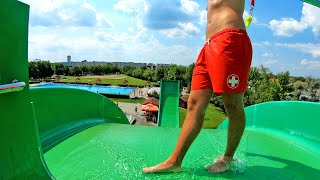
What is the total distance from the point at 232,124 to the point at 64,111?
2580mm

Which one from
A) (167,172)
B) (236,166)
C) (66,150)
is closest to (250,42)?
(236,166)

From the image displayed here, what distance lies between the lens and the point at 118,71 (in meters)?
128

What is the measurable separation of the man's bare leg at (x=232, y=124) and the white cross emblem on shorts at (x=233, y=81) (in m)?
0.09

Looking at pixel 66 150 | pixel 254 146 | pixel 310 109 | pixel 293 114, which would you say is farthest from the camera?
pixel 293 114

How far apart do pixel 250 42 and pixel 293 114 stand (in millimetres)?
2177

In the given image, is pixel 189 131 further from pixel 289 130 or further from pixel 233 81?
pixel 289 130

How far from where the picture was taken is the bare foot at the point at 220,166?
249cm

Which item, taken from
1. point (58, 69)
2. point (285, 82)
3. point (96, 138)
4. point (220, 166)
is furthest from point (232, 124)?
point (58, 69)

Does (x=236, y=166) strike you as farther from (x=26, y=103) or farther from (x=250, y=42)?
(x=26, y=103)

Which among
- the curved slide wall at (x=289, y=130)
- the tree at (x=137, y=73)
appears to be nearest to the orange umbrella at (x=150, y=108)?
the curved slide wall at (x=289, y=130)

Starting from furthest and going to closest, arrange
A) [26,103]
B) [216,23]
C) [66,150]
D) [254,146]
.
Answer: [254,146]
[66,150]
[216,23]
[26,103]

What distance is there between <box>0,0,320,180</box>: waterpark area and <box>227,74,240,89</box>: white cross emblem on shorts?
714 mm

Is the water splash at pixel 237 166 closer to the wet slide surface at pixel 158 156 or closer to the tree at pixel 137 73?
the wet slide surface at pixel 158 156

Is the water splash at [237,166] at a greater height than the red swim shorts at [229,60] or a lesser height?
lesser
